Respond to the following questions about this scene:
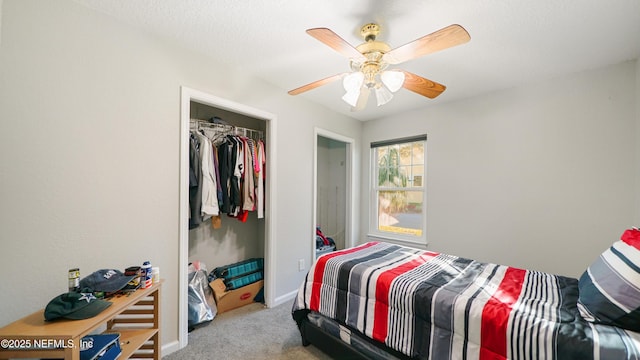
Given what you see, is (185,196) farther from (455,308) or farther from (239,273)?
(455,308)

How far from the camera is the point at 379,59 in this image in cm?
160

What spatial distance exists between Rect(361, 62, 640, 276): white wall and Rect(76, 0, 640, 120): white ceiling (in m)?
0.29

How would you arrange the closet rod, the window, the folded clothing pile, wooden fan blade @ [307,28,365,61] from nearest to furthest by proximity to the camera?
wooden fan blade @ [307,28,365,61], the closet rod, the folded clothing pile, the window

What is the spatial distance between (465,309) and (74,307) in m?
1.81

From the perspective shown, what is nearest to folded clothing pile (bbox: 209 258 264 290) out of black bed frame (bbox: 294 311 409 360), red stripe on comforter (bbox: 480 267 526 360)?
black bed frame (bbox: 294 311 409 360)

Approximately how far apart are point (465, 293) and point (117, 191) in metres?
2.19

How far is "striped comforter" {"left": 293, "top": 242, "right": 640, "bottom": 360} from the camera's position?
40.7 inches

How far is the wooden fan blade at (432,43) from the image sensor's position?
1.17m

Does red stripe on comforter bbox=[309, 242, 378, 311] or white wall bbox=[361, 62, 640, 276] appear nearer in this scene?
red stripe on comforter bbox=[309, 242, 378, 311]

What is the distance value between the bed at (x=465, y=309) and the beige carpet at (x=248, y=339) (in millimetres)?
172

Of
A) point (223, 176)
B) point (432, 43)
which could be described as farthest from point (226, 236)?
point (432, 43)

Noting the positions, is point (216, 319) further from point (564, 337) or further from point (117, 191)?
point (564, 337)

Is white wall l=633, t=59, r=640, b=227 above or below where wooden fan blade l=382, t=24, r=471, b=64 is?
below

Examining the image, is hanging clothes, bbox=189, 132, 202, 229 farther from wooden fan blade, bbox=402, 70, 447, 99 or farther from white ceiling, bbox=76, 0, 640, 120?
wooden fan blade, bbox=402, 70, 447, 99
